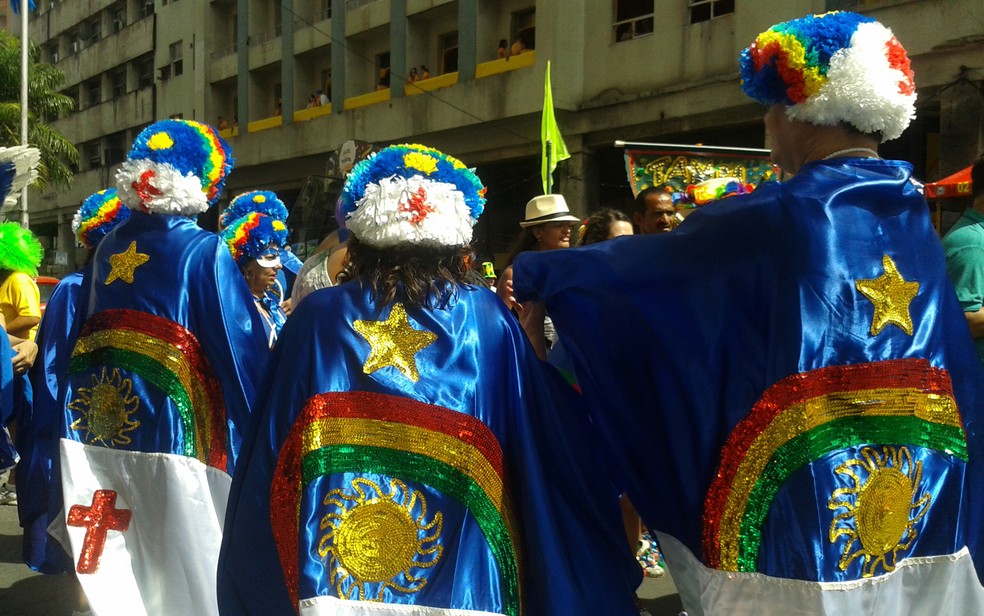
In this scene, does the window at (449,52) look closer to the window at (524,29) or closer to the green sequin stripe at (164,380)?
the window at (524,29)

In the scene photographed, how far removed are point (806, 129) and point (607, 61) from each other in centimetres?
1640

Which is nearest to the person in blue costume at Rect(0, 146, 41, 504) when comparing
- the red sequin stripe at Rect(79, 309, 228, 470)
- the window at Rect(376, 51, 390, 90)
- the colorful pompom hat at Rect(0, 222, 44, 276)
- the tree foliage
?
the colorful pompom hat at Rect(0, 222, 44, 276)

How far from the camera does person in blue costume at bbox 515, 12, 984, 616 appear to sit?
2.68m

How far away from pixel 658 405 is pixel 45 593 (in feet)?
12.9

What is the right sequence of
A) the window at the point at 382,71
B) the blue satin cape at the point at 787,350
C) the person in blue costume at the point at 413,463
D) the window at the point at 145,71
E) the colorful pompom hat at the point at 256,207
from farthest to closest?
the window at the point at 145,71, the window at the point at 382,71, the colorful pompom hat at the point at 256,207, the person in blue costume at the point at 413,463, the blue satin cape at the point at 787,350

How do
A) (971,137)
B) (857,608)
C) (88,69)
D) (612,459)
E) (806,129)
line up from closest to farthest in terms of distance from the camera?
(857,608) < (806,129) < (612,459) < (971,137) < (88,69)

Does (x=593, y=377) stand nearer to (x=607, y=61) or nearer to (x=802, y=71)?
(x=802, y=71)

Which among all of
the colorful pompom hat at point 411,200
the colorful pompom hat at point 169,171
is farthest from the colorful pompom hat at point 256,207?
the colorful pompom hat at point 411,200

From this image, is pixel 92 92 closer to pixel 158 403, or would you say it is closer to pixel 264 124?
pixel 264 124

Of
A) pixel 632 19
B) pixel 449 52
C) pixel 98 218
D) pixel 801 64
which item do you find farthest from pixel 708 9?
pixel 801 64

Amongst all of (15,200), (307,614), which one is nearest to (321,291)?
(307,614)

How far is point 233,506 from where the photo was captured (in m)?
3.01

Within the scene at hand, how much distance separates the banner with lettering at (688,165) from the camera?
5406 millimetres

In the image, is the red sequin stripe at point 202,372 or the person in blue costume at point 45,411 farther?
the person in blue costume at point 45,411
